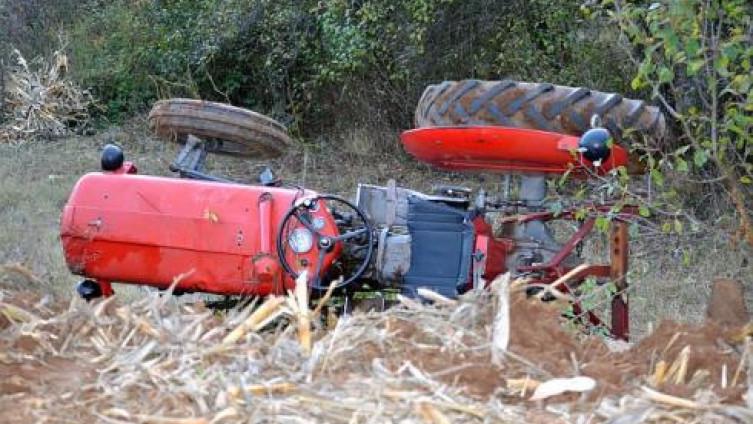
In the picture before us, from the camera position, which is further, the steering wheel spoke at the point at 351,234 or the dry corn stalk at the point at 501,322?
the steering wheel spoke at the point at 351,234

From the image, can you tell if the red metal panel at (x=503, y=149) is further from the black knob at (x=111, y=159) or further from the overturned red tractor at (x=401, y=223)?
the black knob at (x=111, y=159)

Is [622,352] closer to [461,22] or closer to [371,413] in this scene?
[371,413]

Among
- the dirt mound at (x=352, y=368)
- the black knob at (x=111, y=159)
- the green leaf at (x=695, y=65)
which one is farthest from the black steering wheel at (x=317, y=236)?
the dirt mound at (x=352, y=368)

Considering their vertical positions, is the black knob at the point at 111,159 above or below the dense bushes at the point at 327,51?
below

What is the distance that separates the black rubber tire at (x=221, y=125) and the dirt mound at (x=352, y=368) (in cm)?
270

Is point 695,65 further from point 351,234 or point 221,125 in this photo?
point 221,125

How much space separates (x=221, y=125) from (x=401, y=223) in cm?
98

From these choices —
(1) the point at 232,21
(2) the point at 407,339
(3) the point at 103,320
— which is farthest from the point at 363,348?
(1) the point at 232,21

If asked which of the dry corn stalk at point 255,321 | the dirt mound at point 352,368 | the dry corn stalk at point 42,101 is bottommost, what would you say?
the dirt mound at point 352,368

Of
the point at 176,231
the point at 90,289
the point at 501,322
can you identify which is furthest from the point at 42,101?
the point at 501,322

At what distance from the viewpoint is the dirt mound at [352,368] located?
237 centimetres

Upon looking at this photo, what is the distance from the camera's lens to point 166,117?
18.7 ft

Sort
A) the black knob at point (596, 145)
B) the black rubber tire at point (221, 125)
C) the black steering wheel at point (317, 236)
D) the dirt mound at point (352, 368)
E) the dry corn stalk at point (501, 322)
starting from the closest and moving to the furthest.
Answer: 1. the dirt mound at point (352, 368)
2. the dry corn stalk at point (501, 322)
3. the black knob at point (596, 145)
4. the black steering wheel at point (317, 236)
5. the black rubber tire at point (221, 125)

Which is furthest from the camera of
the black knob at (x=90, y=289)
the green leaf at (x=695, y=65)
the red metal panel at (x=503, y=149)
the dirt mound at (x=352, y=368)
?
the black knob at (x=90, y=289)
